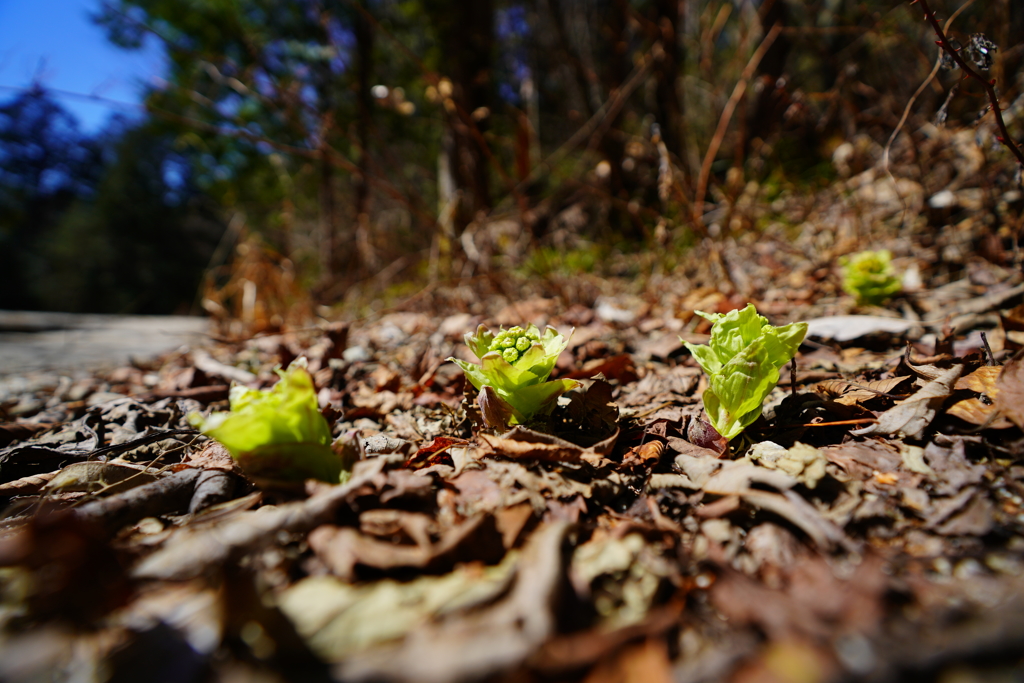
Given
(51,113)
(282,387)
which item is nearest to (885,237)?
(282,387)

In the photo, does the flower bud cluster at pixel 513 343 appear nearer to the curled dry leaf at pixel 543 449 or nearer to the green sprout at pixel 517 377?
the green sprout at pixel 517 377

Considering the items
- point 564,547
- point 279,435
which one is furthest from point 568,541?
point 279,435

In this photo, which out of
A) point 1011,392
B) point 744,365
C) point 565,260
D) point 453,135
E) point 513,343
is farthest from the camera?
point 453,135

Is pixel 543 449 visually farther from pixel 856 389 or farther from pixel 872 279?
pixel 872 279

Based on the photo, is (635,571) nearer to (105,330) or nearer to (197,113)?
(105,330)

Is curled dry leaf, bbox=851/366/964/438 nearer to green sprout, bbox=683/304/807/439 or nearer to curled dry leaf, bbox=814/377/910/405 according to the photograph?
curled dry leaf, bbox=814/377/910/405

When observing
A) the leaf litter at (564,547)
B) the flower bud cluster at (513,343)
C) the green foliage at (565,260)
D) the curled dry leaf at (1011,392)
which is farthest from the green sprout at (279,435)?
the green foliage at (565,260)
